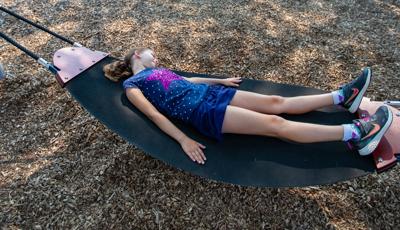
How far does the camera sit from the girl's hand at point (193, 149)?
244cm

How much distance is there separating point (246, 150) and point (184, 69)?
1.57 m

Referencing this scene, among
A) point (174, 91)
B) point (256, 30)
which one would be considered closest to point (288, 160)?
point (174, 91)

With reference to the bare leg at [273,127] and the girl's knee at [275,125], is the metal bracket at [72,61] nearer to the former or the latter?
the bare leg at [273,127]

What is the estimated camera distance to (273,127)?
2.56 metres

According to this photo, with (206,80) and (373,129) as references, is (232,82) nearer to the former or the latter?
(206,80)

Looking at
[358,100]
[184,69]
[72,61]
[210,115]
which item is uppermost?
[358,100]

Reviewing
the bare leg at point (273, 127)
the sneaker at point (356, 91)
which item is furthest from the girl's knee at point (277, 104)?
the sneaker at point (356, 91)

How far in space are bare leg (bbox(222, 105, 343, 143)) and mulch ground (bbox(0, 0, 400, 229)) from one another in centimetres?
44

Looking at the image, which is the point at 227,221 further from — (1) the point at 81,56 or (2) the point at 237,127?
(1) the point at 81,56

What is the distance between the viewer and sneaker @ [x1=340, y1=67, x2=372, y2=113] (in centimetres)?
262

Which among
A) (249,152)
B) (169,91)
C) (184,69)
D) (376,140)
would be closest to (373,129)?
(376,140)

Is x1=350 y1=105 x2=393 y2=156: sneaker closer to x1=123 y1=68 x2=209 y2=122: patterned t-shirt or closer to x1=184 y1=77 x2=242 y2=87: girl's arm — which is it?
x1=184 y1=77 x2=242 y2=87: girl's arm

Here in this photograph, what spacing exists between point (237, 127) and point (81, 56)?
4.92 feet

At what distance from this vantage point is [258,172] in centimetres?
236
